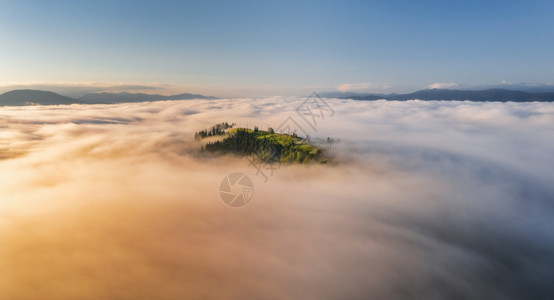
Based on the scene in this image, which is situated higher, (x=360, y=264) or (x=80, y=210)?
(x=80, y=210)

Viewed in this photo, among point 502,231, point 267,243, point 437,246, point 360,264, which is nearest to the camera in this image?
point 360,264

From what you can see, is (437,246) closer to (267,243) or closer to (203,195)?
(267,243)

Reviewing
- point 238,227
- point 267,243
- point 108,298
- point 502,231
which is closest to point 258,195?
point 238,227

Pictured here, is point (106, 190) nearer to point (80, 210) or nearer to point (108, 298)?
point (80, 210)

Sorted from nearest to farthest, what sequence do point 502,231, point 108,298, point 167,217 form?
point 108,298
point 167,217
point 502,231

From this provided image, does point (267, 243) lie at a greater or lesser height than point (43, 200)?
lesser

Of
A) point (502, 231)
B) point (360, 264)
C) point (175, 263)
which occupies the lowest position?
point (502, 231)

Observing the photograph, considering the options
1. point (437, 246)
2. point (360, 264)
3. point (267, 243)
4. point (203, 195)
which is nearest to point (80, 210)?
point (203, 195)

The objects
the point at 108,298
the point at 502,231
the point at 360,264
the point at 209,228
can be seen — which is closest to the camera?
the point at 108,298

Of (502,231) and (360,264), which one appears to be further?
(502,231)
